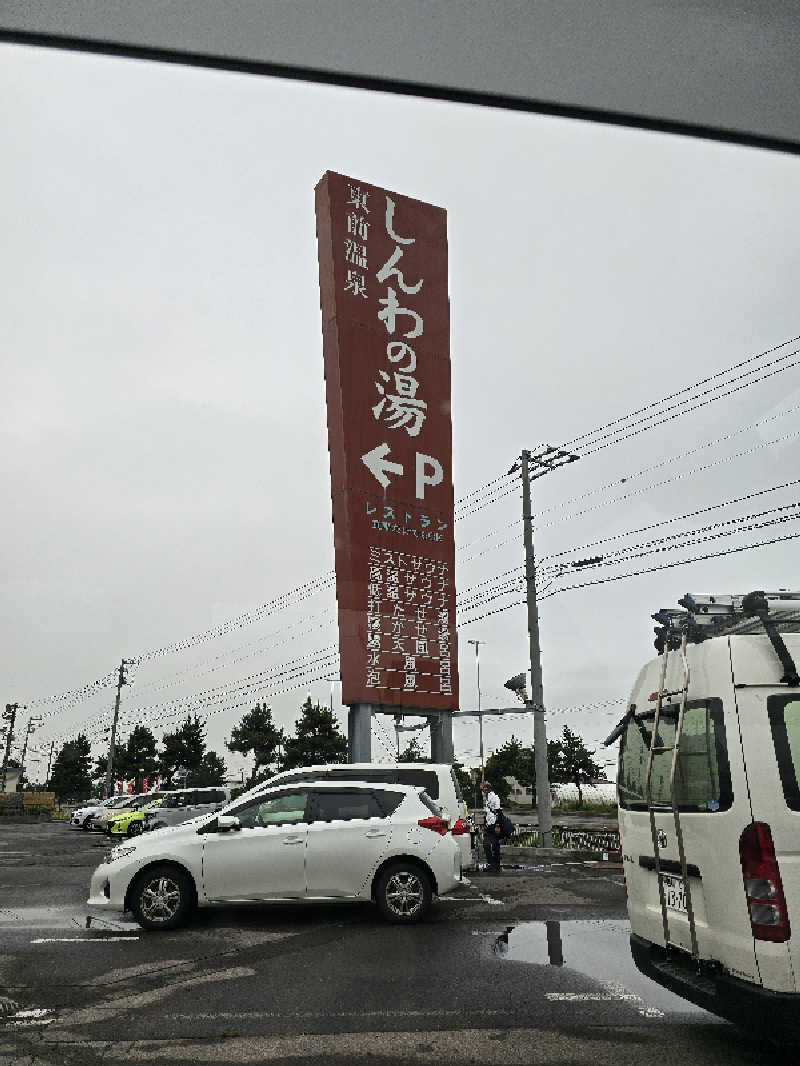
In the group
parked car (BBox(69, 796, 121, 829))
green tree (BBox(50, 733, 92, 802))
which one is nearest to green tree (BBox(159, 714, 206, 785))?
green tree (BBox(50, 733, 92, 802))

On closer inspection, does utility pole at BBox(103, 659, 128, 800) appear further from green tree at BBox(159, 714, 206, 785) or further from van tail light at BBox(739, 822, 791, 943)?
van tail light at BBox(739, 822, 791, 943)

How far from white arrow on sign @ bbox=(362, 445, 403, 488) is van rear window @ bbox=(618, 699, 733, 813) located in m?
14.5

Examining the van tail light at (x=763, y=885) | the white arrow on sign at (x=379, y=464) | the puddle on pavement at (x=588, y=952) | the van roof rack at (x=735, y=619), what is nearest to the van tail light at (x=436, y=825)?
the puddle on pavement at (x=588, y=952)

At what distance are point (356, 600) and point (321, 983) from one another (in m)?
13.2

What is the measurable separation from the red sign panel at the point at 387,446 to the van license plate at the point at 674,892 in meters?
14.5

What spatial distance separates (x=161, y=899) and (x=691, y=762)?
21.9 feet

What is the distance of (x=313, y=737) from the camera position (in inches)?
2704

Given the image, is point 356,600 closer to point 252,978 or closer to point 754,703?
point 252,978

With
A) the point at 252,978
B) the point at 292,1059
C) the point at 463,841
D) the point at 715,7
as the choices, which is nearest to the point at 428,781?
the point at 463,841

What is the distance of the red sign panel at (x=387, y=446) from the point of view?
1970 cm

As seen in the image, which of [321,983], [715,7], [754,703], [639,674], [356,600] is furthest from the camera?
[356,600]

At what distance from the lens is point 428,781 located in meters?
12.3

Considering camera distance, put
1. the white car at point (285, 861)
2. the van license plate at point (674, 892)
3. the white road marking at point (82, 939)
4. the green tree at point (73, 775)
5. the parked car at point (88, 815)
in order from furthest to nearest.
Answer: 1. the green tree at point (73, 775)
2. the parked car at point (88, 815)
3. the white car at point (285, 861)
4. the white road marking at point (82, 939)
5. the van license plate at point (674, 892)

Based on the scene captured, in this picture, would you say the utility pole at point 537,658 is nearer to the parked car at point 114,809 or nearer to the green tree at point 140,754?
the parked car at point 114,809
